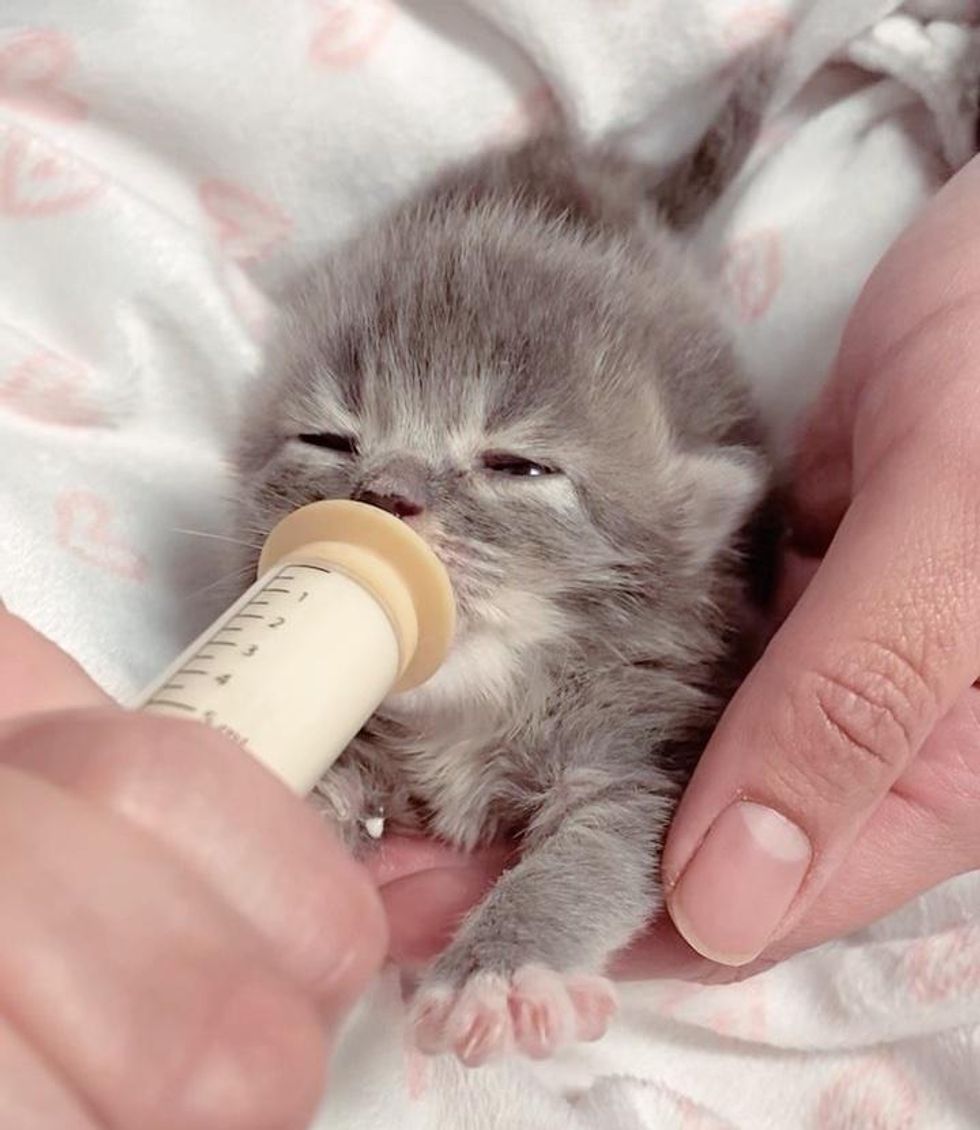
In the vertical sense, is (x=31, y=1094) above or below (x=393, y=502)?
above

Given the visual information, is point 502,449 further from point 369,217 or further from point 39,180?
point 39,180

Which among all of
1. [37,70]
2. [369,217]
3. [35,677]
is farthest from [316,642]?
[37,70]

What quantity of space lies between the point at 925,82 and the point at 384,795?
91cm

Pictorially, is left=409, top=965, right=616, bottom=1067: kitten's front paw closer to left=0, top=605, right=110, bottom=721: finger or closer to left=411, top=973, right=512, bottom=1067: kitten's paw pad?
left=411, top=973, right=512, bottom=1067: kitten's paw pad

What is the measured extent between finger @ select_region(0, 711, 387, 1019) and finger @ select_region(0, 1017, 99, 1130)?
0.09 m

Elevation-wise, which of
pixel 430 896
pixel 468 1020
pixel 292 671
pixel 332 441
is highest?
pixel 292 671

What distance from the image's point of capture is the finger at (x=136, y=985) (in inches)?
17.6

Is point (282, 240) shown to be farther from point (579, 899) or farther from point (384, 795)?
point (579, 899)

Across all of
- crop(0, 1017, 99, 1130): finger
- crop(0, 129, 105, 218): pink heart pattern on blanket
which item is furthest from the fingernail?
crop(0, 129, 105, 218): pink heart pattern on blanket

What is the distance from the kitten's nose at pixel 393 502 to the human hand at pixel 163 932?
40 centimetres

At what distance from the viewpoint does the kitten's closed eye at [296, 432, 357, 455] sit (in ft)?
3.46

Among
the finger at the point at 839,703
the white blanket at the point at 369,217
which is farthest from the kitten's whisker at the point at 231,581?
the finger at the point at 839,703

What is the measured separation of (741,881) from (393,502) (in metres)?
0.35

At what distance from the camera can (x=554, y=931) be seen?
36.4 inches
